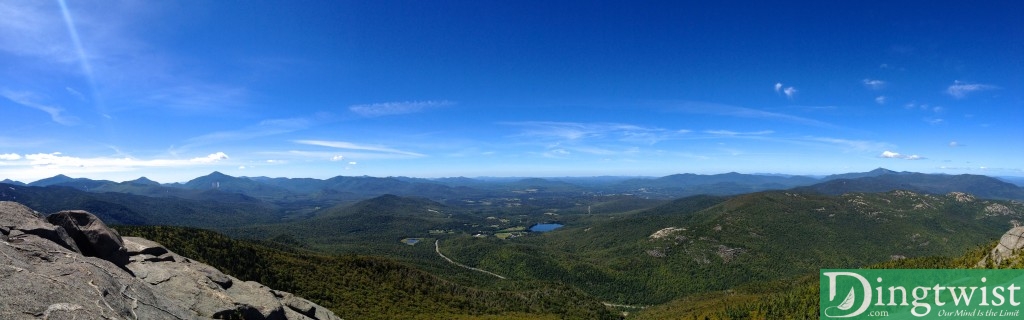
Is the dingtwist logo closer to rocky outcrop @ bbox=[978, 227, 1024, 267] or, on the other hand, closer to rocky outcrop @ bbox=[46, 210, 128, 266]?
rocky outcrop @ bbox=[978, 227, 1024, 267]

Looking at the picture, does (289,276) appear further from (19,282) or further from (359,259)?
(19,282)

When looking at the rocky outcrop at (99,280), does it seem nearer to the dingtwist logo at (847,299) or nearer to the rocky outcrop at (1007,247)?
the dingtwist logo at (847,299)

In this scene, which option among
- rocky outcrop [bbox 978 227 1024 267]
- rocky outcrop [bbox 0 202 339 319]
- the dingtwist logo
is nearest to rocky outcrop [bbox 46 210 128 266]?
rocky outcrop [bbox 0 202 339 319]

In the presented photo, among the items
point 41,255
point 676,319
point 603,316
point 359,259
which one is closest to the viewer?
point 41,255

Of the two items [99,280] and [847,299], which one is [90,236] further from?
[847,299]

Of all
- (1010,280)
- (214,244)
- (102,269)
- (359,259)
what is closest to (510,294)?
(359,259)

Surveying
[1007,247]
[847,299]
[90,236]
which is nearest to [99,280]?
[90,236]

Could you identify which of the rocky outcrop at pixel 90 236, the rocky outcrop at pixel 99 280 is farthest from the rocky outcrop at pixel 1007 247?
the rocky outcrop at pixel 90 236

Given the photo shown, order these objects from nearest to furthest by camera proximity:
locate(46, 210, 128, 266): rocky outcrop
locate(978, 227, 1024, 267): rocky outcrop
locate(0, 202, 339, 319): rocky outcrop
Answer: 1. locate(0, 202, 339, 319): rocky outcrop
2. locate(46, 210, 128, 266): rocky outcrop
3. locate(978, 227, 1024, 267): rocky outcrop
